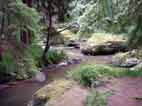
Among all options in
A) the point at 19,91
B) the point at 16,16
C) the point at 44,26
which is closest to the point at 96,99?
the point at 16,16

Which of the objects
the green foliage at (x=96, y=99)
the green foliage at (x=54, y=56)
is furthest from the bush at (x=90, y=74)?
the green foliage at (x=54, y=56)

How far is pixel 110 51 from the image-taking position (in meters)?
18.3

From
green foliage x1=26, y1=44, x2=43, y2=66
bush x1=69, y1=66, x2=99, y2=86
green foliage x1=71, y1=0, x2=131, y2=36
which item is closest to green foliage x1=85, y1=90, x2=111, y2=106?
bush x1=69, y1=66, x2=99, y2=86

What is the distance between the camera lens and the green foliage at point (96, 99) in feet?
18.0

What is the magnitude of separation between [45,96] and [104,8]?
1963mm

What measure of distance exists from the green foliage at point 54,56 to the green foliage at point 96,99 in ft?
29.9

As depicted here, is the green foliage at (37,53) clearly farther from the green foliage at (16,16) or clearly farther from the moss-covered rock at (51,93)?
the moss-covered rock at (51,93)

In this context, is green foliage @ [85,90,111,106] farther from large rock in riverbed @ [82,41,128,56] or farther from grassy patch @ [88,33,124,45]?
grassy patch @ [88,33,124,45]

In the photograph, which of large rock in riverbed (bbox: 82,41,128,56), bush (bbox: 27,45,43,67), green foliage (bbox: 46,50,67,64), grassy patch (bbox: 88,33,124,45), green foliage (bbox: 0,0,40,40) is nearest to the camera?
green foliage (bbox: 0,0,40,40)

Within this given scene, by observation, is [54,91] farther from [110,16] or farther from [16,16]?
[16,16]

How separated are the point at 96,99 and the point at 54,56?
32.9 ft

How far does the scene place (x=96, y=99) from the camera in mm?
5609

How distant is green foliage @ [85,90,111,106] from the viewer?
5.47 m

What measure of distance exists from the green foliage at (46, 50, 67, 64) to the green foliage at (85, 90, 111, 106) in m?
9.10
